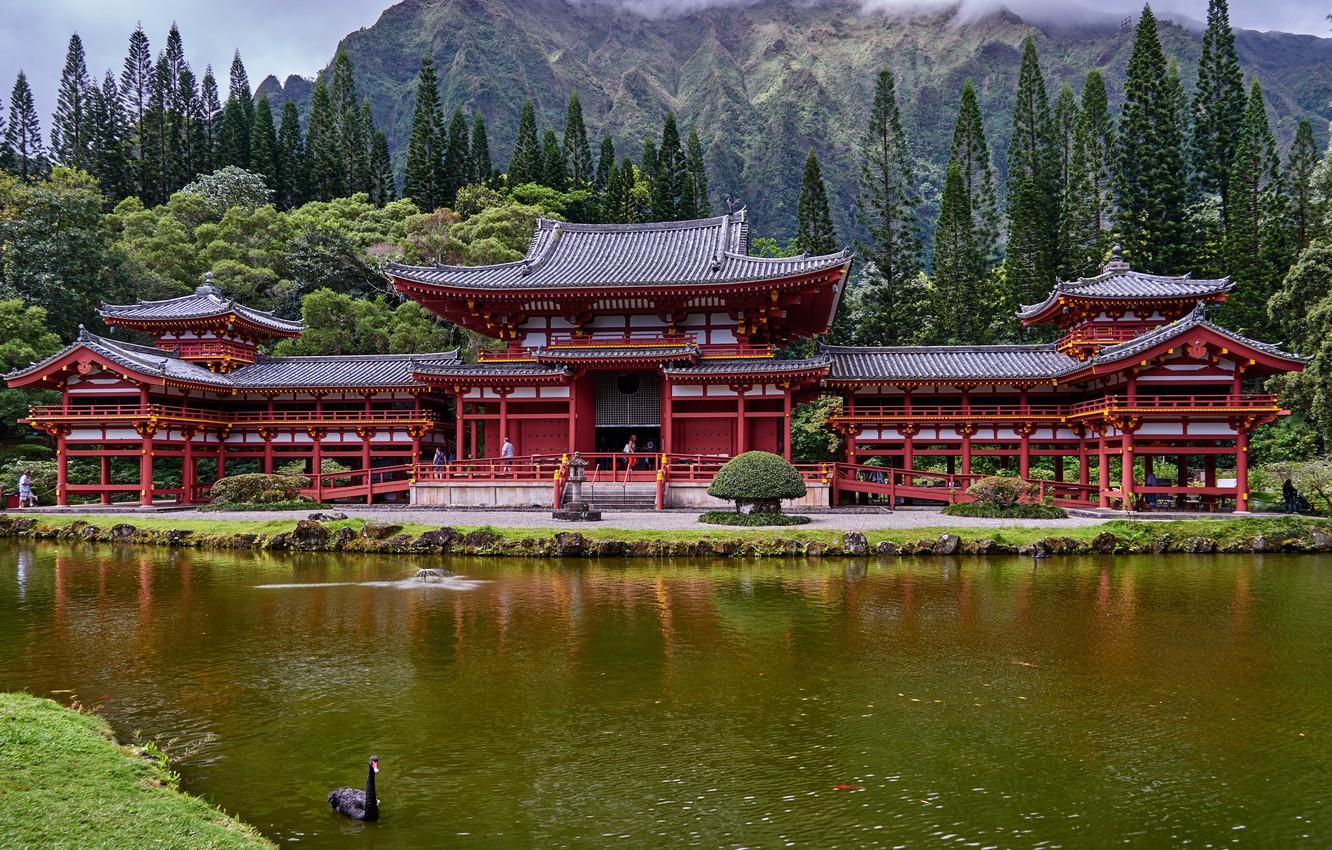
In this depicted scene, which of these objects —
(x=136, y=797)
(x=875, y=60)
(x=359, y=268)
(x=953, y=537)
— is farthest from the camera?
(x=875, y=60)

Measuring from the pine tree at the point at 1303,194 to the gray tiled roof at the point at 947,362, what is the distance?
18984mm

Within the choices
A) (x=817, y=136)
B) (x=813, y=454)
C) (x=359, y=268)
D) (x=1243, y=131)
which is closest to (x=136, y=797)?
(x=813, y=454)

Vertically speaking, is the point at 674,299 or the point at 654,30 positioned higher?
the point at 654,30

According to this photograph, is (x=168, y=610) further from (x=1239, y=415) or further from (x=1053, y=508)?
(x=1239, y=415)

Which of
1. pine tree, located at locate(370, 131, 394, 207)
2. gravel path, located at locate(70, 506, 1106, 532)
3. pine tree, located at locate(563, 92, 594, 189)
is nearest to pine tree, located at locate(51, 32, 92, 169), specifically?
pine tree, located at locate(370, 131, 394, 207)

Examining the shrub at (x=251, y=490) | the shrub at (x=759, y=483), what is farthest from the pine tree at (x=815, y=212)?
the shrub at (x=251, y=490)

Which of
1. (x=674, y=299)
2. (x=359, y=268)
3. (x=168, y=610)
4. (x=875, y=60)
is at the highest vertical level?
(x=875, y=60)

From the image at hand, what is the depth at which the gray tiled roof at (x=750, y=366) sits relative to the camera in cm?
2662

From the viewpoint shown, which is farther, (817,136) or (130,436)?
(817,136)

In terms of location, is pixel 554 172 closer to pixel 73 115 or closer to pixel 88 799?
pixel 73 115

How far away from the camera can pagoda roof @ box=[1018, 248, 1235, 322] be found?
28.6 m

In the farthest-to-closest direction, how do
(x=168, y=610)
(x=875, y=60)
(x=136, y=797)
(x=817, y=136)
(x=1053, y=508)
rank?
(x=875, y=60) → (x=817, y=136) → (x=1053, y=508) → (x=168, y=610) → (x=136, y=797)

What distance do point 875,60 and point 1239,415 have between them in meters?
116

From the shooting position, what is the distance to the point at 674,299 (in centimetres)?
2895
